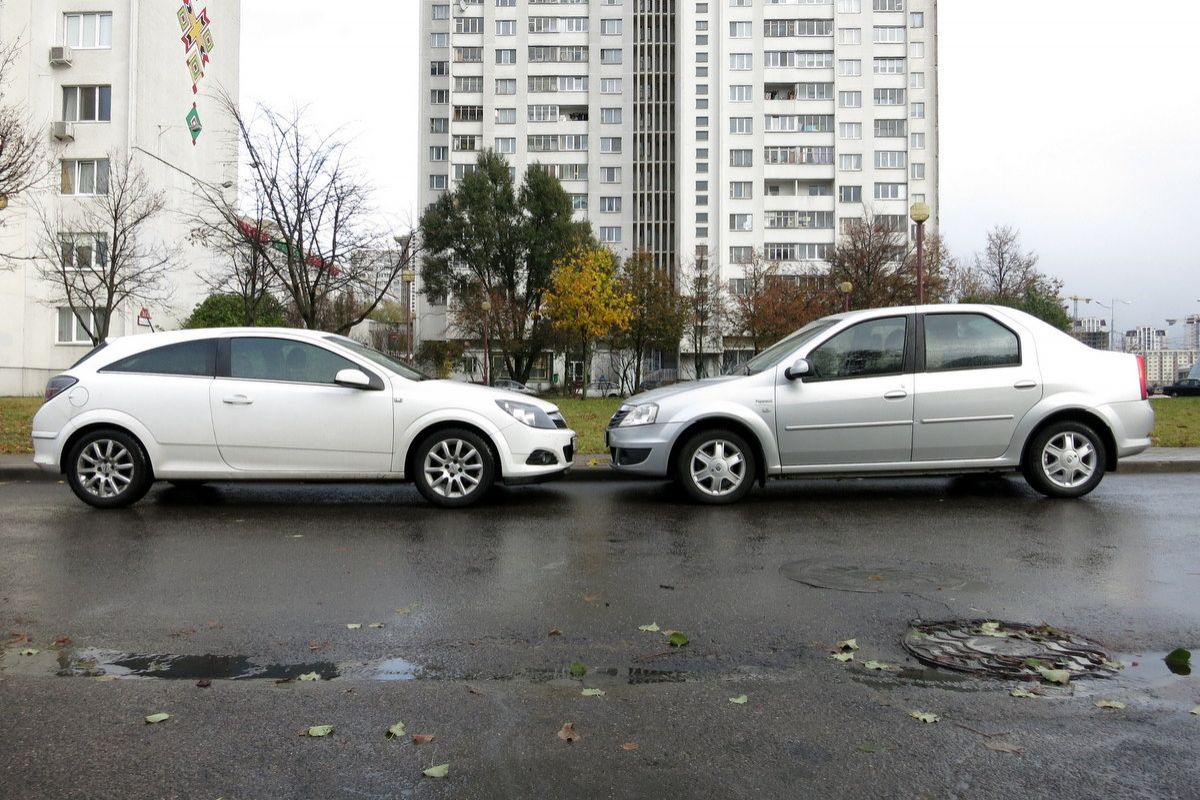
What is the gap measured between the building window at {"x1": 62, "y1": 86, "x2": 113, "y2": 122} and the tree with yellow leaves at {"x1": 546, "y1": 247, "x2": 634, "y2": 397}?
940 inches

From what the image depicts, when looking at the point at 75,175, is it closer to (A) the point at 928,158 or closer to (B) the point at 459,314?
(B) the point at 459,314

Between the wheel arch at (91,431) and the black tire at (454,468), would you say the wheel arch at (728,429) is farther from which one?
the wheel arch at (91,431)

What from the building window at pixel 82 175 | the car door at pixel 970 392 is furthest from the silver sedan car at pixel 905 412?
the building window at pixel 82 175

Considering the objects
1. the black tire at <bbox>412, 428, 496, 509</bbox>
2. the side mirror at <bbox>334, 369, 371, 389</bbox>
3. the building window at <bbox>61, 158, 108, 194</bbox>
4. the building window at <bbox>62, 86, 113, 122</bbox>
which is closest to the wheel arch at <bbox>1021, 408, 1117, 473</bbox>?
the black tire at <bbox>412, 428, 496, 509</bbox>

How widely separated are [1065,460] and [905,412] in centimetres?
162

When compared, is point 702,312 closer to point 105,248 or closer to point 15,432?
point 105,248

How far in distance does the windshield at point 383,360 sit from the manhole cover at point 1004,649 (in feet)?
18.2

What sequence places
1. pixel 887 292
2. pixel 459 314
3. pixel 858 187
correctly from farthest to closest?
1. pixel 858 187
2. pixel 459 314
3. pixel 887 292

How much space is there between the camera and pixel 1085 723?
310cm

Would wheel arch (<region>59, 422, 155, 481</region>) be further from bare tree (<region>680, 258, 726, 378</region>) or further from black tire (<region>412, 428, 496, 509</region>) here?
bare tree (<region>680, 258, 726, 378</region>)

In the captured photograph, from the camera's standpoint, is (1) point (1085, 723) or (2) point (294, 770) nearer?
(2) point (294, 770)

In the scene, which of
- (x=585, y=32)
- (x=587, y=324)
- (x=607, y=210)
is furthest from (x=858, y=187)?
(x=587, y=324)

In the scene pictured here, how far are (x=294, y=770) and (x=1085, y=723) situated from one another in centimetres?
275

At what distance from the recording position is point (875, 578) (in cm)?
525
